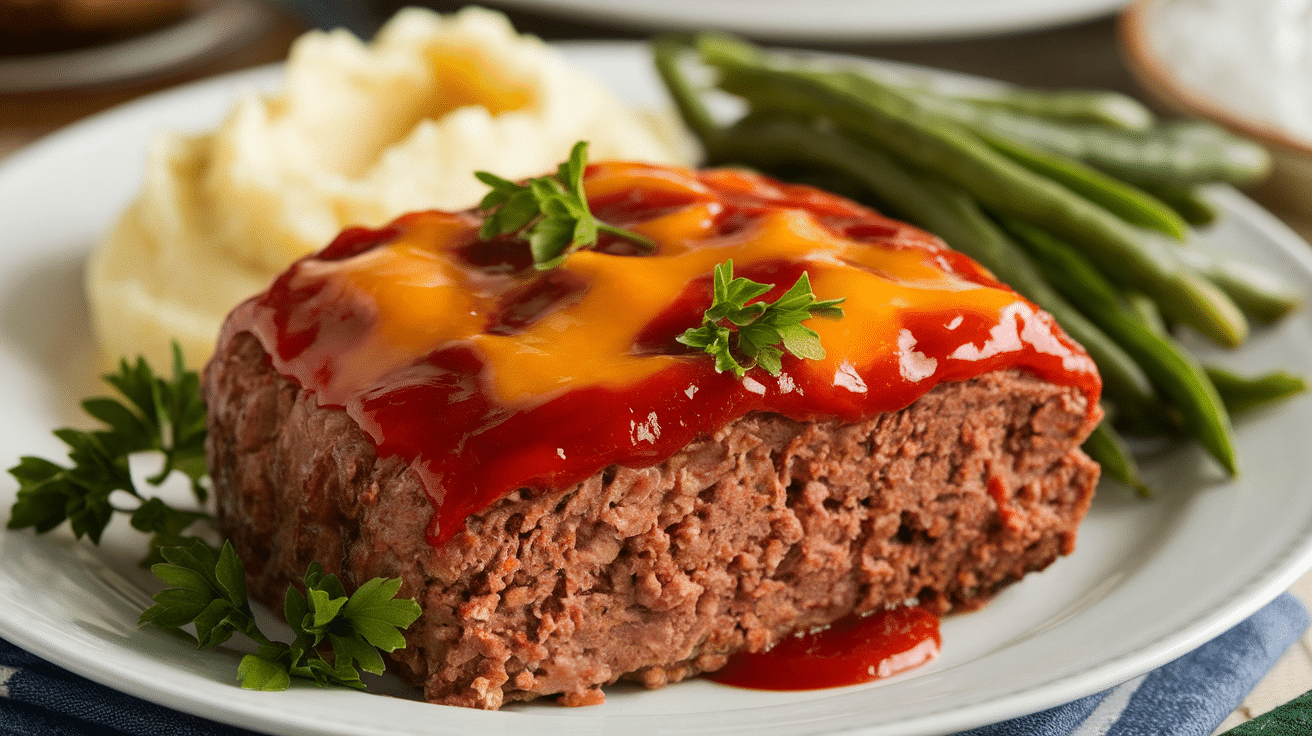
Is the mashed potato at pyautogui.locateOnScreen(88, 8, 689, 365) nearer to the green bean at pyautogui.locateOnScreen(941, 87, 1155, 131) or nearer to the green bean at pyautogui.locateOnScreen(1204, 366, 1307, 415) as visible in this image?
the green bean at pyautogui.locateOnScreen(941, 87, 1155, 131)

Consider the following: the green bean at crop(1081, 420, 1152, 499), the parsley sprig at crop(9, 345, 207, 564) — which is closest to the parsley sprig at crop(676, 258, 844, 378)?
the parsley sprig at crop(9, 345, 207, 564)

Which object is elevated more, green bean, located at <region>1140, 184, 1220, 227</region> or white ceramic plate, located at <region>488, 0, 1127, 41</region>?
green bean, located at <region>1140, 184, 1220, 227</region>

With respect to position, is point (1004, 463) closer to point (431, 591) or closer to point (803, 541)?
point (803, 541)

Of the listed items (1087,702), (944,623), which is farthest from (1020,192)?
(1087,702)

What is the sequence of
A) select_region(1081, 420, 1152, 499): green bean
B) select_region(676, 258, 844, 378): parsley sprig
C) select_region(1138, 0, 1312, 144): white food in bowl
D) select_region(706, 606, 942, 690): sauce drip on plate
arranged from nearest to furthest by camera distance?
1. select_region(676, 258, 844, 378): parsley sprig
2. select_region(706, 606, 942, 690): sauce drip on plate
3. select_region(1081, 420, 1152, 499): green bean
4. select_region(1138, 0, 1312, 144): white food in bowl

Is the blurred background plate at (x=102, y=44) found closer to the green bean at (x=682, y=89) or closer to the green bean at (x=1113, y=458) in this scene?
the green bean at (x=682, y=89)

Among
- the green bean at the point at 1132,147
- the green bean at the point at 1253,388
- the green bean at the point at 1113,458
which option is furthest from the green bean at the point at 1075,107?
the green bean at the point at 1113,458
